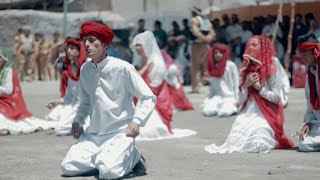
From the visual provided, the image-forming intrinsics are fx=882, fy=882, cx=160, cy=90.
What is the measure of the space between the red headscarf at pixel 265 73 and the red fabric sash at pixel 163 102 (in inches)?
84.0

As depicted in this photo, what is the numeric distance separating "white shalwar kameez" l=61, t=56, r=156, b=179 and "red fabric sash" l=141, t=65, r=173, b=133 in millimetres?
3850

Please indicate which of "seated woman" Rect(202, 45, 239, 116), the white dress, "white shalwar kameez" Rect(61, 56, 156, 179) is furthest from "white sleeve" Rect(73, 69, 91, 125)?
"seated woman" Rect(202, 45, 239, 116)

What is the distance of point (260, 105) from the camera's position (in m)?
9.99

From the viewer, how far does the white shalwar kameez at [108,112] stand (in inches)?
309

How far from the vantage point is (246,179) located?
770cm

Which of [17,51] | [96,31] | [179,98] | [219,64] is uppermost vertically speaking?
[96,31]

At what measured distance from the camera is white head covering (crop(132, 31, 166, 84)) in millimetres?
12148

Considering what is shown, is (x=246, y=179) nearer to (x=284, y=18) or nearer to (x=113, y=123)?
A: (x=113, y=123)

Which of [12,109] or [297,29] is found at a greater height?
[12,109]

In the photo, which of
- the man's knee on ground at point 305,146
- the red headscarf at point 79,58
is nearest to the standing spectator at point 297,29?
the red headscarf at point 79,58

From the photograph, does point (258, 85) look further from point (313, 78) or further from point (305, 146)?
point (305, 146)

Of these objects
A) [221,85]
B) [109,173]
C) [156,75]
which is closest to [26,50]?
[221,85]

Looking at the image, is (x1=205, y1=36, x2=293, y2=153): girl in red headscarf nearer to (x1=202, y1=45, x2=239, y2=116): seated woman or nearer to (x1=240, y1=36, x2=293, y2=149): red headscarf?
(x1=240, y1=36, x2=293, y2=149): red headscarf

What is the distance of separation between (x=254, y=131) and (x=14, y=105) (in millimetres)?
3953
